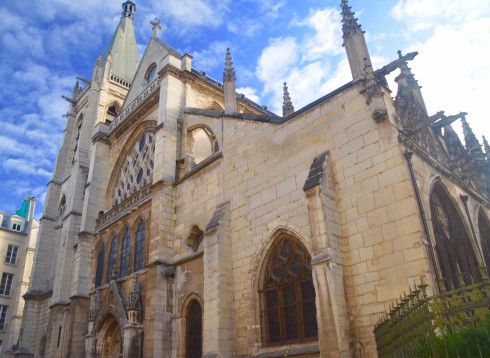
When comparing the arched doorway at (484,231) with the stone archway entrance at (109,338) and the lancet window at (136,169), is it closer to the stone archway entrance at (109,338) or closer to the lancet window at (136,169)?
the lancet window at (136,169)

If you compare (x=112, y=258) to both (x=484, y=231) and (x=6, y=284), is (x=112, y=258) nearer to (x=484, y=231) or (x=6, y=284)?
(x=484, y=231)

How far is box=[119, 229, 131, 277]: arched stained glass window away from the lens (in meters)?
16.0

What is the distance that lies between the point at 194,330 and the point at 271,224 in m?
4.21

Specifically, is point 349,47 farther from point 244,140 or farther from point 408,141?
point 244,140

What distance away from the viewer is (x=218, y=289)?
417 inches

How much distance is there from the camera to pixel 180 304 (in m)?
12.7

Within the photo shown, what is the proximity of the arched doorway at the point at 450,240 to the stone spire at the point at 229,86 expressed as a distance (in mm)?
6783

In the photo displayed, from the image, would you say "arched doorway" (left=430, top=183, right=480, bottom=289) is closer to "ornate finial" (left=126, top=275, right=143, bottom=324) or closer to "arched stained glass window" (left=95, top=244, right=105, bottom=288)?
"ornate finial" (left=126, top=275, right=143, bottom=324)

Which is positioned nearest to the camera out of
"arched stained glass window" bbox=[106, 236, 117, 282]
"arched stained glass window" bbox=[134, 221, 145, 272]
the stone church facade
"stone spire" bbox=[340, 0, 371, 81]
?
the stone church facade

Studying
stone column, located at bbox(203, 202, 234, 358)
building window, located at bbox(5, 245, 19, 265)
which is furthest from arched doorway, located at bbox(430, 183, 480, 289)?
building window, located at bbox(5, 245, 19, 265)

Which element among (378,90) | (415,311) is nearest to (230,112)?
(378,90)

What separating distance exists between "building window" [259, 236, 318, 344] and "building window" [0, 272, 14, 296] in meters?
27.6

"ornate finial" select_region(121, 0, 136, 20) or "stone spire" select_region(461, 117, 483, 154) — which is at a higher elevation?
"ornate finial" select_region(121, 0, 136, 20)

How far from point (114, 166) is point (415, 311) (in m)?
17.6
